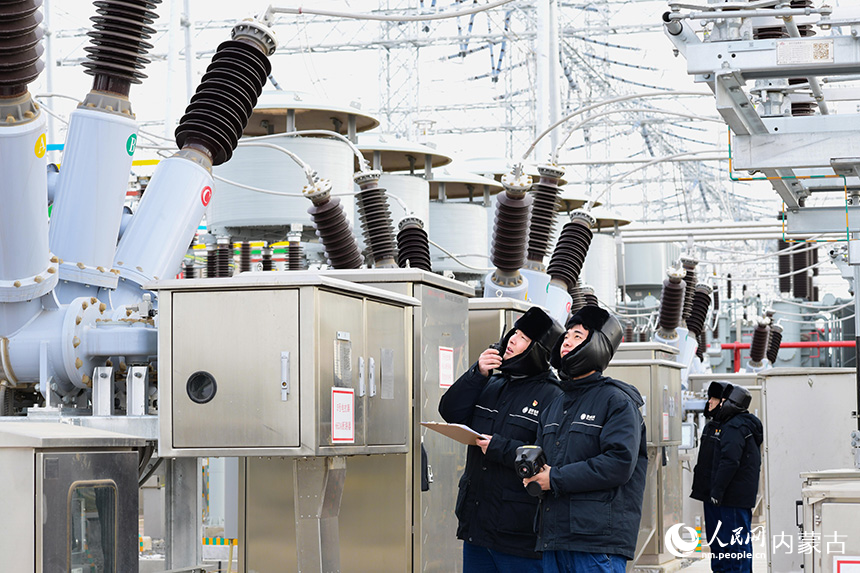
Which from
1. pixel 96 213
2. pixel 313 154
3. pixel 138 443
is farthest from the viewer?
pixel 313 154

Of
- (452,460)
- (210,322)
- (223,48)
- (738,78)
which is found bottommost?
(452,460)

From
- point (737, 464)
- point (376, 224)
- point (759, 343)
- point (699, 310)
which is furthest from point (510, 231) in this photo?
point (759, 343)

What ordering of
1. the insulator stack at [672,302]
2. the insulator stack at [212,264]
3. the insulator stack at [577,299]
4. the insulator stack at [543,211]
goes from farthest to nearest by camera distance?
the insulator stack at [672,302], the insulator stack at [577,299], the insulator stack at [212,264], the insulator stack at [543,211]

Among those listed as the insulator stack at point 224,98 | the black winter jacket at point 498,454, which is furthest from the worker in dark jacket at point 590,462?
the insulator stack at point 224,98

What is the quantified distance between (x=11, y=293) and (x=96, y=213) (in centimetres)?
77

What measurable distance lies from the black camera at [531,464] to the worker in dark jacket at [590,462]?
0.10 feet

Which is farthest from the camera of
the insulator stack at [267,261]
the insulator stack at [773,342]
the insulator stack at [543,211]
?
the insulator stack at [773,342]

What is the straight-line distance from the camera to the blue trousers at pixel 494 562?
634 cm

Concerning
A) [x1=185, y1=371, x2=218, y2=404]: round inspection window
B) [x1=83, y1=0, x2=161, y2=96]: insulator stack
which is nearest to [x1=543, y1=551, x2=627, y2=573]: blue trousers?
[x1=185, y1=371, x2=218, y2=404]: round inspection window

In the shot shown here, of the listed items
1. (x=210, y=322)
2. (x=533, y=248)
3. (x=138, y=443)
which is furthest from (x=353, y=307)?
(x=533, y=248)

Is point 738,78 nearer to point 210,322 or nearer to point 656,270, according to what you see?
point 210,322

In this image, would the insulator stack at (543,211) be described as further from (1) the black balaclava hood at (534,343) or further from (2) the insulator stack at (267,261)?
(1) the black balaclava hood at (534,343)

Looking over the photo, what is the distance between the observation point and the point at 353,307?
6.34 meters

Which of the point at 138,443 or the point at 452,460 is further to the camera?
the point at 452,460
